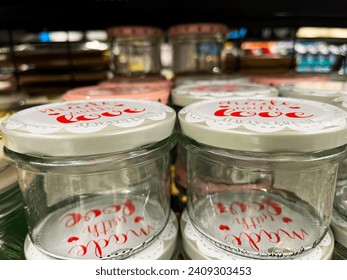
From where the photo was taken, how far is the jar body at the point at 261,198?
16.2 inches

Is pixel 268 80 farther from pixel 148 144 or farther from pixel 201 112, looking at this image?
pixel 148 144

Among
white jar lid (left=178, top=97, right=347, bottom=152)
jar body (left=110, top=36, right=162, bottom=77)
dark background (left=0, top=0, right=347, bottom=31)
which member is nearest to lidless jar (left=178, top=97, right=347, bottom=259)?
white jar lid (left=178, top=97, right=347, bottom=152)

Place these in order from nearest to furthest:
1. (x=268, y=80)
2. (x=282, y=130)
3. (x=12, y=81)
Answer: (x=282, y=130) < (x=268, y=80) < (x=12, y=81)

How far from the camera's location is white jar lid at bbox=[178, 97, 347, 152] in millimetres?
378

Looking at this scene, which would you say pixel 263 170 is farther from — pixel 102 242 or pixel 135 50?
pixel 135 50

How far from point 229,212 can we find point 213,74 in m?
0.61

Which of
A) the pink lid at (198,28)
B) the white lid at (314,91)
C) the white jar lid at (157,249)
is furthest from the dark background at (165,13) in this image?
the white jar lid at (157,249)

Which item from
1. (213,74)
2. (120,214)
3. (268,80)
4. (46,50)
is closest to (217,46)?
(213,74)

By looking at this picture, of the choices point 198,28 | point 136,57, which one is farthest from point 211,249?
point 136,57

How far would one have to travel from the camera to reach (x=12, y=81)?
1.00m

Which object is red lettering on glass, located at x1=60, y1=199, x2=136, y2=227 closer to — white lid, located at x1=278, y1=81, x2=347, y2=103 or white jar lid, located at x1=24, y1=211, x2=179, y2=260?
white jar lid, located at x1=24, y1=211, x2=179, y2=260

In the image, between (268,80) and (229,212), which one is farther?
(268,80)

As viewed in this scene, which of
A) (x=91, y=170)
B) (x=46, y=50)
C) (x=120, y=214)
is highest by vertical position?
(x=46, y=50)

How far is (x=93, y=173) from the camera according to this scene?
1.33 ft
